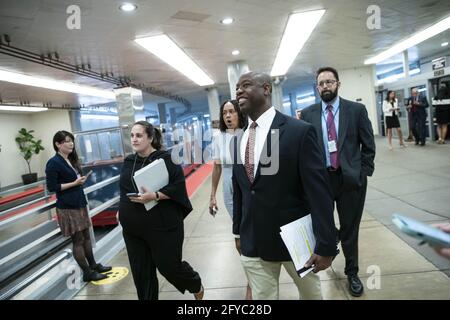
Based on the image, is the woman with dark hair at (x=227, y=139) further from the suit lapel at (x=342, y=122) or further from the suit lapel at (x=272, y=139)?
the suit lapel at (x=272, y=139)

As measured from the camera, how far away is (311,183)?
151 cm

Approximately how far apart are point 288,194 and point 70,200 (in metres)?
2.65

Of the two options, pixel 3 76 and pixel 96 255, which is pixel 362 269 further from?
pixel 3 76

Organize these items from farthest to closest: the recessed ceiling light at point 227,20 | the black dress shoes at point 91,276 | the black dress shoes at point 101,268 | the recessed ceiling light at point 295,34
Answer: the recessed ceiling light at point 295,34
the recessed ceiling light at point 227,20
the black dress shoes at point 101,268
the black dress shoes at point 91,276

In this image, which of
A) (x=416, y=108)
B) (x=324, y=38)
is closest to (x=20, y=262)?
(x=324, y=38)

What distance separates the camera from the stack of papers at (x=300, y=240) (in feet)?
4.88

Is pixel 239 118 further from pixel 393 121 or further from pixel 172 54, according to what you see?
pixel 393 121

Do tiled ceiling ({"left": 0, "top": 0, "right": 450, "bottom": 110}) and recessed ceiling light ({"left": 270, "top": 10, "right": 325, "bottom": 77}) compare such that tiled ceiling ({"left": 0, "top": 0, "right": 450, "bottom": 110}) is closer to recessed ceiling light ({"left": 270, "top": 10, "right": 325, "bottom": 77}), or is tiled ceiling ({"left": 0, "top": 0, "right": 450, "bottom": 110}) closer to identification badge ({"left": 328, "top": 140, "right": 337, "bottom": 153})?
recessed ceiling light ({"left": 270, "top": 10, "right": 325, "bottom": 77})

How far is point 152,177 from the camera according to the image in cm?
232

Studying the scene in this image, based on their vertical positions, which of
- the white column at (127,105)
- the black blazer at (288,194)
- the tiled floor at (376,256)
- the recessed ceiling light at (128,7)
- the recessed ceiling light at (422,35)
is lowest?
the tiled floor at (376,256)

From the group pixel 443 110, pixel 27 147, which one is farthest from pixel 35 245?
pixel 27 147

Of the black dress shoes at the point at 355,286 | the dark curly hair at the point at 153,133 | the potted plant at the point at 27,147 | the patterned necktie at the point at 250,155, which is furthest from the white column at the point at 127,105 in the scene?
the potted plant at the point at 27,147

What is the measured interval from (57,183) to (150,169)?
1542mm

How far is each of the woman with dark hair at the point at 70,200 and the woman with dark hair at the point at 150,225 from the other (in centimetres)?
124
